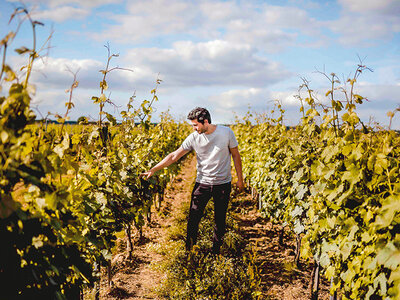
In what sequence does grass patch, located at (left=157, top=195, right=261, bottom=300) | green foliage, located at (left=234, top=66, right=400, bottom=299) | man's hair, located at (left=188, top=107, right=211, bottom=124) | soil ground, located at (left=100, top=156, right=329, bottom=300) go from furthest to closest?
soil ground, located at (left=100, top=156, right=329, bottom=300)
man's hair, located at (left=188, top=107, right=211, bottom=124)
grass patch, located at (left=157, top=195, right=261, bottom=300)
green foliage, located at (left=234, top=66, right=400, bottom=299)

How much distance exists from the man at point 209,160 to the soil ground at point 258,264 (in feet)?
3.06

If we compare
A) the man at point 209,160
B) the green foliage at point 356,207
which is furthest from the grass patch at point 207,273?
the green foliage at point 356,207

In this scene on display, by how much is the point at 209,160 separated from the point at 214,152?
127 mm

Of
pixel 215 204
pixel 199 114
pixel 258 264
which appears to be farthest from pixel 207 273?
pixel 199 114

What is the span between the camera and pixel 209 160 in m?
3.85

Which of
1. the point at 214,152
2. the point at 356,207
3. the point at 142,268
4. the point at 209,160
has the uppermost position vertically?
the point at 214,152

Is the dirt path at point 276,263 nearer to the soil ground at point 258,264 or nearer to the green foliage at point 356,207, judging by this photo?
the soil ground at point 258,264

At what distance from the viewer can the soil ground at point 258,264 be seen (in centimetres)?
375

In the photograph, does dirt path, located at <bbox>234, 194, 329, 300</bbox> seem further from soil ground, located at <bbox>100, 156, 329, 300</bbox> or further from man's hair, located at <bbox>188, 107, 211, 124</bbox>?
man's hair, located at <bbox>188, 107, 211, 124</bbox>

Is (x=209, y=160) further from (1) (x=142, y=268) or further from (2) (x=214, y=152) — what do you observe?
(1) (x=142, y=268)

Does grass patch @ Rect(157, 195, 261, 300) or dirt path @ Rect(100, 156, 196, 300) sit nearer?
grass patch @ Rect(157, 195, 261, 300)

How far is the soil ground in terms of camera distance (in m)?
3.75

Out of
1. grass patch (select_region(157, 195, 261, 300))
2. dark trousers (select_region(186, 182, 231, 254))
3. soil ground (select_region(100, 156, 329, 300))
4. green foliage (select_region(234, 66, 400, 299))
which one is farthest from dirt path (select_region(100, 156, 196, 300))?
green foliage (select_region(234, 66, 400, 299))

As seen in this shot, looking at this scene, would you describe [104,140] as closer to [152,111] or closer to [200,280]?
[152,111]
